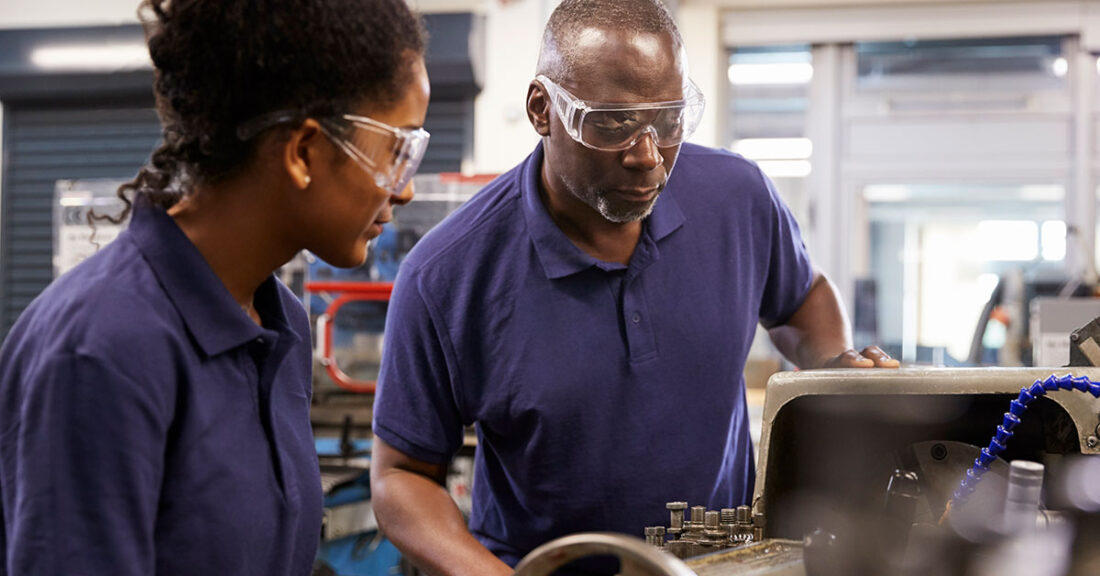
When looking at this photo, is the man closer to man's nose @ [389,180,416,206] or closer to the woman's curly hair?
man's nose @ [389,180,416,206]

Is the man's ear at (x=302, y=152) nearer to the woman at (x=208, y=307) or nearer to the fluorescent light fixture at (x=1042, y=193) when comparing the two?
the woman at (x=208, y=307)

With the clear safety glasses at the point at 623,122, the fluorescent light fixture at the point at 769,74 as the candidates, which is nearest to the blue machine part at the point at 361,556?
the clear safety glasses at the point at 623,122

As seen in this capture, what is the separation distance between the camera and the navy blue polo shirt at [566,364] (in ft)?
4.30

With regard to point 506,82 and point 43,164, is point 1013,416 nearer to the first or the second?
point 506,82

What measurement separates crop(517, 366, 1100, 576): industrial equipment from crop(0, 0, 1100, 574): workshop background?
3486 millimetres

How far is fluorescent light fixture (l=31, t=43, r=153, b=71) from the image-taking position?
5086mm

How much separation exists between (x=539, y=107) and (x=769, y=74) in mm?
4029

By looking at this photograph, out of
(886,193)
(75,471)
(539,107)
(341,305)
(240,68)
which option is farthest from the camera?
(886,193)

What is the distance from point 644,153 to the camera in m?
1.30

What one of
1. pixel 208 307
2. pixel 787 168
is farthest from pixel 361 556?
pixel 787 168

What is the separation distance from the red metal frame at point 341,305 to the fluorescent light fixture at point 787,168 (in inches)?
96.6

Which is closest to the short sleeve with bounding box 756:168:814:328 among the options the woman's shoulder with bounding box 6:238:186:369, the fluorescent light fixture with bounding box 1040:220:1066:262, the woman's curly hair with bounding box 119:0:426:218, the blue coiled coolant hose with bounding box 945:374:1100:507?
the blue coiled coolant hose with bounding box 945:374:1100:507

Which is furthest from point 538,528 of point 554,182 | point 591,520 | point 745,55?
point 745,55

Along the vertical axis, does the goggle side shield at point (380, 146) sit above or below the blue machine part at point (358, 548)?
above
